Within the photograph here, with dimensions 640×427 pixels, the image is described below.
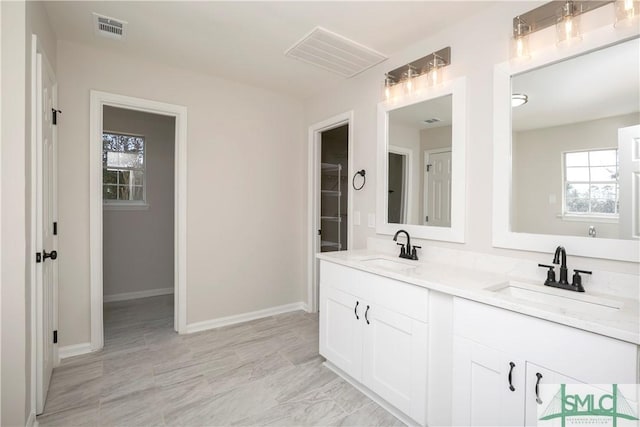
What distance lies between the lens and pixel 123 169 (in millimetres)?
4160

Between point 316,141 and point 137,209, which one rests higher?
point 316,141

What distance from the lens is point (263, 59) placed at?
2824 millimetres

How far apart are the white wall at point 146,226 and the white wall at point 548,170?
13.6 ft

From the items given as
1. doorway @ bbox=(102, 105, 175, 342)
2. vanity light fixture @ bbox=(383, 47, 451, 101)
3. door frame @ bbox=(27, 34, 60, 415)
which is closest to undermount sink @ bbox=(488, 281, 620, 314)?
vanity light fixture @ bbox=(383, 47, 451, 101)

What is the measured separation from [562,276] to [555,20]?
136cm

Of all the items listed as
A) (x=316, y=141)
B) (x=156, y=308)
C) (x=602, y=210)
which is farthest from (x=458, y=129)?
(x=156, y=308)

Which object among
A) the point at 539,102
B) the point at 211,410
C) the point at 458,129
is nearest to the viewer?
the point at 539,102

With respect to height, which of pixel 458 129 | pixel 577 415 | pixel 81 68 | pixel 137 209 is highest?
pixel 81 68

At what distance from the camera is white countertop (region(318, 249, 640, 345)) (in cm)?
112

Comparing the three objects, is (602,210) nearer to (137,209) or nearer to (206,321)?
(206,321)

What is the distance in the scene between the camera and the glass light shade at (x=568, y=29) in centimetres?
163

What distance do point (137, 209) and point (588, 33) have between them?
4689 millimetres

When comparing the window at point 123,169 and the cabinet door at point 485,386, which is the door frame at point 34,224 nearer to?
the cabinet door at point 485,386

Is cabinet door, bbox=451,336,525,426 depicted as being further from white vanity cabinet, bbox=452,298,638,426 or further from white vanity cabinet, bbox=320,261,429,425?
white vanity cabinet, bbox=320,261,429,425
